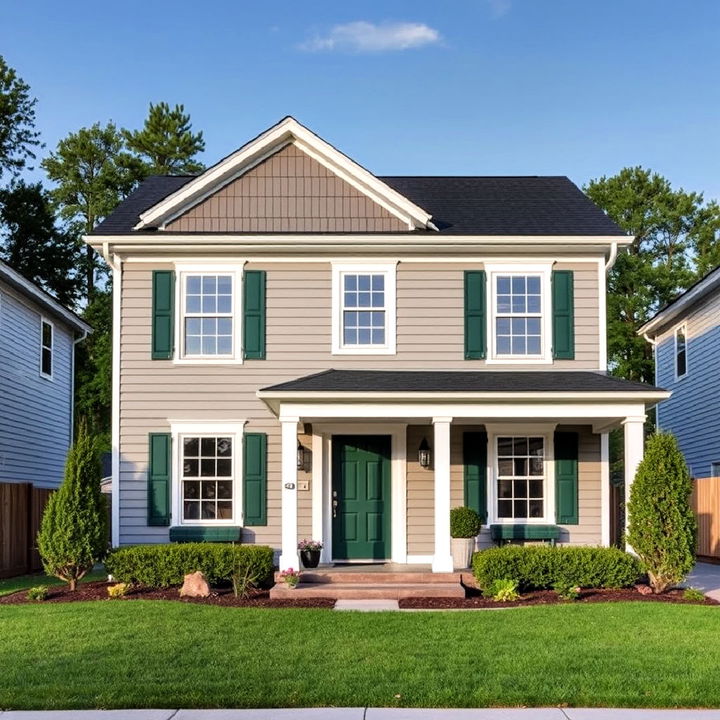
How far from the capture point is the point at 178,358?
15203 mm

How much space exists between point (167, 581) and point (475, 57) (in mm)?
9822

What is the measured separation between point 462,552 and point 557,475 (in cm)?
204

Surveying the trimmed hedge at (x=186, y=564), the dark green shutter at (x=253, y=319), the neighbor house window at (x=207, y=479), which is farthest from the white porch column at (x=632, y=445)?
the neighbor house window at (x=207, y=479)

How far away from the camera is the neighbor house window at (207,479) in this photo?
14984 mm

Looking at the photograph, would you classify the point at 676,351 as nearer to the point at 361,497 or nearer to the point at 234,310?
the point at 361,497

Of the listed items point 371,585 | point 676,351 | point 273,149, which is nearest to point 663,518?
point 371,585

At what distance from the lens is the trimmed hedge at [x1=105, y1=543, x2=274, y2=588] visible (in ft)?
44.0

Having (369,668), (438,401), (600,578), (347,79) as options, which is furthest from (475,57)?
(369,668)

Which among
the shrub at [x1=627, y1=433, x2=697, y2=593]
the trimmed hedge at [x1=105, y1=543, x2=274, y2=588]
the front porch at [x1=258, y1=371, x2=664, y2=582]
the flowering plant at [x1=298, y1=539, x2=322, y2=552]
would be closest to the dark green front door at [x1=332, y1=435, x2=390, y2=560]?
the front porch at [x1=258, y1=371, x2=664, y2=582]

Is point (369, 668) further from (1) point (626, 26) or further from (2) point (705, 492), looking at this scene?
(2) point (705, 492)

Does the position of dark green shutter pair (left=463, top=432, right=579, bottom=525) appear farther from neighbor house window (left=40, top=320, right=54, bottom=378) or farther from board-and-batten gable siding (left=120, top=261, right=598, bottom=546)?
neighbor house window (left=40, top=320, right=54, bottom=378)

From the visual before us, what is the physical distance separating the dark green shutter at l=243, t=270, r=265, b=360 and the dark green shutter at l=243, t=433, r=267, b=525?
1341 millimetres

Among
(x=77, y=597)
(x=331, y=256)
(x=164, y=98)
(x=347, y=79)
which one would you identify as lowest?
(x=77, y=597)

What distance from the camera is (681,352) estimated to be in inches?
945
